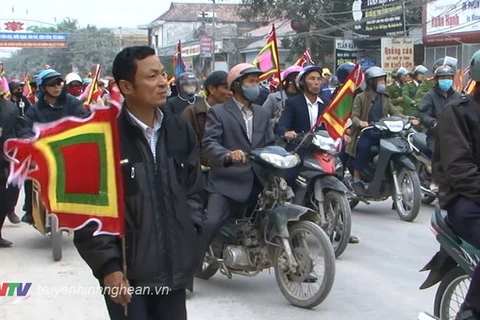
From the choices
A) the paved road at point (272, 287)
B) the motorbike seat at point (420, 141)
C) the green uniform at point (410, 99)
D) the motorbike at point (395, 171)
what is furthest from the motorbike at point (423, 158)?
the green uniform at point (410, 99)

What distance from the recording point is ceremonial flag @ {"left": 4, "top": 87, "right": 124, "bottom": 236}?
9.68 feet

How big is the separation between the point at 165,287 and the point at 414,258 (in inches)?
169

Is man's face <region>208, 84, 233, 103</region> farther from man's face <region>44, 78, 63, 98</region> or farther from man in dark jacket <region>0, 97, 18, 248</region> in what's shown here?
man in dark jacket <region>0, 97, 18, 248</region>

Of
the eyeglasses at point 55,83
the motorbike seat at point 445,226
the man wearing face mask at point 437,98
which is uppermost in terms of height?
the eyeglasses at point 55,83

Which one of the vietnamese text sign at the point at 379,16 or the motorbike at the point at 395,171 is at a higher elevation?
the vietnamese text sign at the point at 379,16

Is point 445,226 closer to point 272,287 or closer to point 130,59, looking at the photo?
point 130,59

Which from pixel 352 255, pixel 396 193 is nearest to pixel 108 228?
pixel 352 255

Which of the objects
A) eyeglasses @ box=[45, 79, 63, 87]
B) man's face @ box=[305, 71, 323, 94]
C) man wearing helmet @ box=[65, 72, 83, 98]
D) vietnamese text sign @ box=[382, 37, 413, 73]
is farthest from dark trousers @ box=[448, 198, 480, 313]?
vietnamese text sign @ box=[382, 37, 413, 73]

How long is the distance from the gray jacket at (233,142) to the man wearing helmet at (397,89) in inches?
252

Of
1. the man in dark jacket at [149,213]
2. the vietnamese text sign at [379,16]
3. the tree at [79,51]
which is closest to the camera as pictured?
the man in dark jacket at [149,213]

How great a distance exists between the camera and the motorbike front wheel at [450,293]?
4074 millimetres

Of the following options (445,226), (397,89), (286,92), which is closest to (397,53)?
(397,89)

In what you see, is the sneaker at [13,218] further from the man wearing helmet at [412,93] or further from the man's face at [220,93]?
the man wearing helmet at [412,93]

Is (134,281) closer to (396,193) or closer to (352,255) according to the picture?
(352,255)
